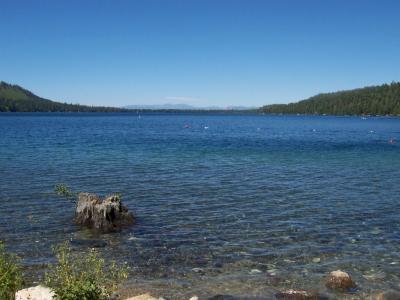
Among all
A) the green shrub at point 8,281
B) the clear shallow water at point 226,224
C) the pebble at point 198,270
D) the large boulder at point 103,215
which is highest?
the green shrub at point 8,281

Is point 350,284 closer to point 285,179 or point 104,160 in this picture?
point 285,179

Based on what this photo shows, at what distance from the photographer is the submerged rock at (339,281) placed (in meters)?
14.5

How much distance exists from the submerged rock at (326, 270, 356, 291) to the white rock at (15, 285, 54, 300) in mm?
8827

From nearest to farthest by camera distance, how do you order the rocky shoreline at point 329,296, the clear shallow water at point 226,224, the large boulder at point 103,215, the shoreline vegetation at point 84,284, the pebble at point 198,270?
the shoreline vegetation at point 84,284 < the rocky shoreline at point 329,296 < the clear shallow water at point 226,224 < the pebble at point 198,270 < the large boulder at point 103,215

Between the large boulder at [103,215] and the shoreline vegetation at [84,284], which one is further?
the large boulder at [103,215]

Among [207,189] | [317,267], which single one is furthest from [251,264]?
[207,189]

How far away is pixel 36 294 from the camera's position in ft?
37.9

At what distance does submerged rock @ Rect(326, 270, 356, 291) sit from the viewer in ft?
47.6

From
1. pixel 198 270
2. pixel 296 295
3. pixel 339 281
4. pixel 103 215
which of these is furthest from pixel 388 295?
pixel 103 215

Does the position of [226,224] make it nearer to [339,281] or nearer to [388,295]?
[339,281]

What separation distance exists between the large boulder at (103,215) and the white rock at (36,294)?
9.33 meters

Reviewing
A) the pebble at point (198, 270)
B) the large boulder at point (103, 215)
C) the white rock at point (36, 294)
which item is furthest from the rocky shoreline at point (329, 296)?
the large boulder at point (103, 215)

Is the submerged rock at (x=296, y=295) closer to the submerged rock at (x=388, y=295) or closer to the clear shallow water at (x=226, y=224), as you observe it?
the clear shallow water at (x=226, y=224)

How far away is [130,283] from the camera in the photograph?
14875 millimetres
